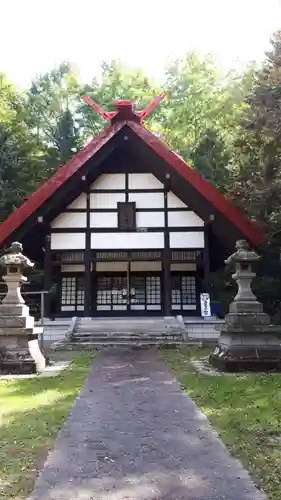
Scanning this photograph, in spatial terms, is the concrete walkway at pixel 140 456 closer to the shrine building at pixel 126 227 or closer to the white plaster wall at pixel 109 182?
the shrine building at pixel 126 227

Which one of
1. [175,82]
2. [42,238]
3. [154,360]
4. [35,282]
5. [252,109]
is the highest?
[175,82]

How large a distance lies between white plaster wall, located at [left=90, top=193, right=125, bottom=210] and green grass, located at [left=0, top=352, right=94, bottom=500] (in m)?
10.2

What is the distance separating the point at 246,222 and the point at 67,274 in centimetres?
767

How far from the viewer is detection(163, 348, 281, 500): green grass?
3.96m

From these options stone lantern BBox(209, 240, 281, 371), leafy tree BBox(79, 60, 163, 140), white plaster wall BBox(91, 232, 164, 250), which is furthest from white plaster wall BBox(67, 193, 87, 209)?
leafy tree BBox(79, 60, 163, 140)

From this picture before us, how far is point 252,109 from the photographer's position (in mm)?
15406

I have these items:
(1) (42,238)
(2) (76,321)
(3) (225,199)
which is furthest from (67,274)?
(3) (225,199)

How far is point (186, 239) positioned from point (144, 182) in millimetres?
2832

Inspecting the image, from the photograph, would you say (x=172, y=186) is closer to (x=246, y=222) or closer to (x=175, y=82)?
(x=246, y=222)

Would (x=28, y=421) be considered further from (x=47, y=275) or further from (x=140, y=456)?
(x=47, y=275)

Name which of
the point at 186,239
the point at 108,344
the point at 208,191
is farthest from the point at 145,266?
the point at 108,344

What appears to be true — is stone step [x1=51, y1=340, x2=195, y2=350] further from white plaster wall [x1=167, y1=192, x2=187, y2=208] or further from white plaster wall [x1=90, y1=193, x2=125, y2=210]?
white plaster wall [x1=90, y1=193, x2=125, y2=210]

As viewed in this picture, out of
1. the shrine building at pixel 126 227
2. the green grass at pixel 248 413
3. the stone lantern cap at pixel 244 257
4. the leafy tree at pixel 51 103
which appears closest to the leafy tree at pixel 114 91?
the leafy tree at pixel 51 103

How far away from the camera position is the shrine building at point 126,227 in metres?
17.4
